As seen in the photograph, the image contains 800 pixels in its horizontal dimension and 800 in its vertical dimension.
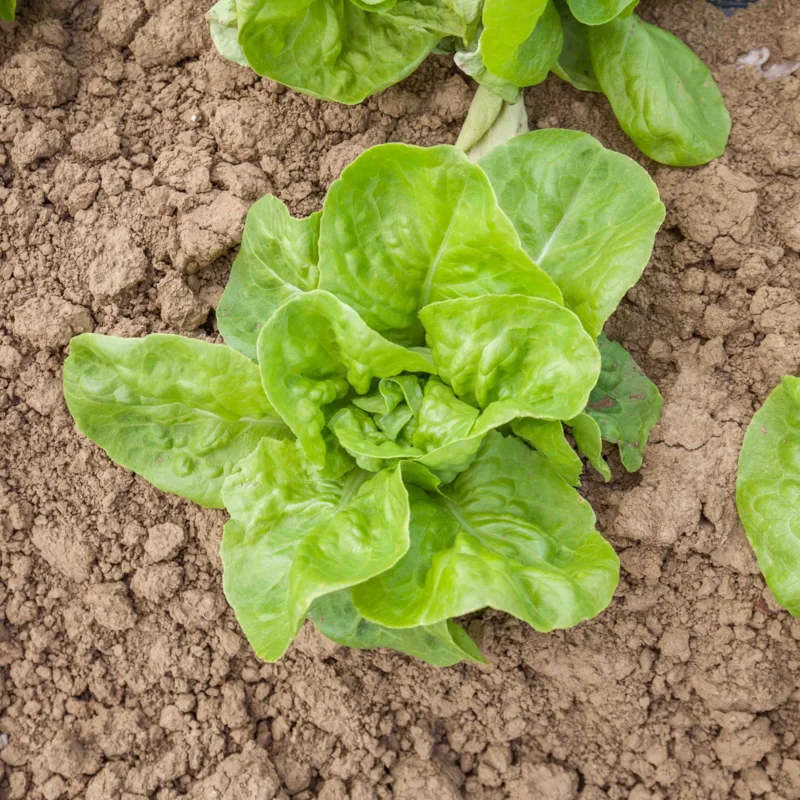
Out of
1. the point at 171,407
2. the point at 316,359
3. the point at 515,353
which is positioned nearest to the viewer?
the point at 515,353

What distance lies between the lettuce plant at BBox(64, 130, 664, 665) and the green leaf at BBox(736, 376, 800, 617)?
37cm

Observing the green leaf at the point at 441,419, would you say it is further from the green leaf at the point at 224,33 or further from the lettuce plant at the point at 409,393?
the green leaf at the point at 224,33

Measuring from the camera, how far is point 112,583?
3.29 meters

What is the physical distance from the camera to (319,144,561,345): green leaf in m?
2.66

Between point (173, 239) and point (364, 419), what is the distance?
107 cm

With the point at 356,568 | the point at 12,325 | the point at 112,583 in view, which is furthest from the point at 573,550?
the point at 12,325

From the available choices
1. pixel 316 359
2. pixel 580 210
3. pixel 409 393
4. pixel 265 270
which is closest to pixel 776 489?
pixel 580 210

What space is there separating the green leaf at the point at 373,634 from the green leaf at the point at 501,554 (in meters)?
0.27

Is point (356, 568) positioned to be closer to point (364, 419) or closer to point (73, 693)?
point (364, 419)

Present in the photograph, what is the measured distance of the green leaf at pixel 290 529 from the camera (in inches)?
103

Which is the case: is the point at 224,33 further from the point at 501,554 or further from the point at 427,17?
the point at 501,554

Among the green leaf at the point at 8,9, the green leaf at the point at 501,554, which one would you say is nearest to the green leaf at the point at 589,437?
the green leaf at the point at 501,554

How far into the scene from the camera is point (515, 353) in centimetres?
270

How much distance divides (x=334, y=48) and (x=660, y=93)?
1.17m
